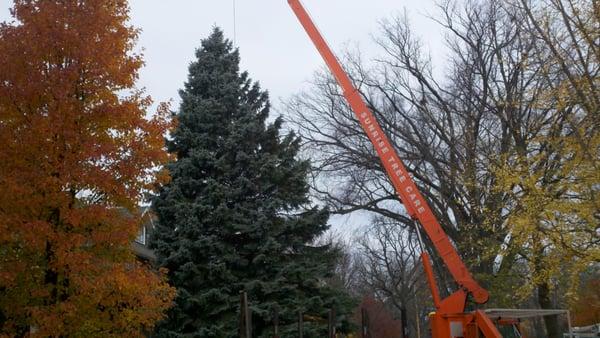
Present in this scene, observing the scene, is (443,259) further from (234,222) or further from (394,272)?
(394,272)

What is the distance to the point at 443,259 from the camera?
55.7 ft

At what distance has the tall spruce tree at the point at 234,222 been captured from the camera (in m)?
20.6

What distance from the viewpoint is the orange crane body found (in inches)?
617

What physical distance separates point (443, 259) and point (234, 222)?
702 centimetres

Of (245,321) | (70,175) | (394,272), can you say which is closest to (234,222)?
(245,321)

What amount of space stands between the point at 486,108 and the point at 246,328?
19669 millimetres

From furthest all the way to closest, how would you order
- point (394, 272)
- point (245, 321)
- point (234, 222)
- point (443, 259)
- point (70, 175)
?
point (394, 272), point (234, 222), point (443, 259), point (245, 321), point (70, 175)

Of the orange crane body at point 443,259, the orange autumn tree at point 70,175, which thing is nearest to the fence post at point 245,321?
the orange autumn tree at point 70,175

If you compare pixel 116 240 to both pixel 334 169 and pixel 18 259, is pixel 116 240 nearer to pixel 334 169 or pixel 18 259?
pixel 18 259

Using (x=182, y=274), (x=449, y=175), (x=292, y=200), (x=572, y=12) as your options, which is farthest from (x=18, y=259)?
(x=449, y=175)

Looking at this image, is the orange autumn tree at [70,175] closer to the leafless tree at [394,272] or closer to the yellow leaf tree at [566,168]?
the yellow leaf tree at [566,168]

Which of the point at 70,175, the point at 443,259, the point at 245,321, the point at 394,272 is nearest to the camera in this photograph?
the point at 70,175

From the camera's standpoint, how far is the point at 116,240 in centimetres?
1191

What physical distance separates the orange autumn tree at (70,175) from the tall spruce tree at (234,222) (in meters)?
7.83
